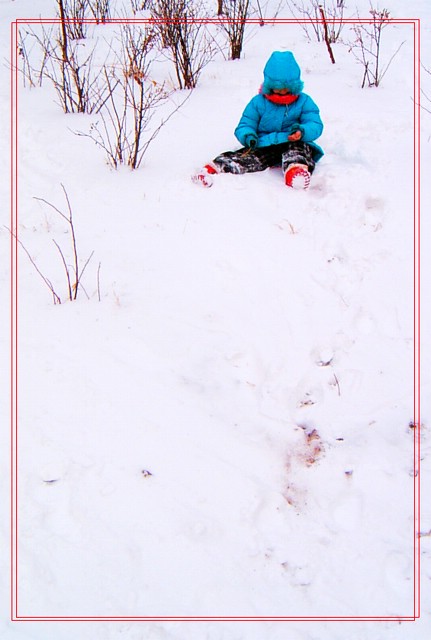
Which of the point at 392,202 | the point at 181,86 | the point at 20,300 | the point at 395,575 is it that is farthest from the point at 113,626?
the point at 181,86

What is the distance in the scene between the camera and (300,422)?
211 centimetres

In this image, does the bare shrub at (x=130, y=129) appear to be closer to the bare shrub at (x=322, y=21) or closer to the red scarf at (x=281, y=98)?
the red scarf at (x=281, y=98)

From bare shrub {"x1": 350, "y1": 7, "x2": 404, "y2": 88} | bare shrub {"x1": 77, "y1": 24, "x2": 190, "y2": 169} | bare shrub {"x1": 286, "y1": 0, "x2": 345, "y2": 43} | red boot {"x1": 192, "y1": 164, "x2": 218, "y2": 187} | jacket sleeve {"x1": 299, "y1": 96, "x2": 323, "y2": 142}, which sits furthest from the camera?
bare shrub {"x1": 286, "y1": 0, "x2": 345, "y2": 43}

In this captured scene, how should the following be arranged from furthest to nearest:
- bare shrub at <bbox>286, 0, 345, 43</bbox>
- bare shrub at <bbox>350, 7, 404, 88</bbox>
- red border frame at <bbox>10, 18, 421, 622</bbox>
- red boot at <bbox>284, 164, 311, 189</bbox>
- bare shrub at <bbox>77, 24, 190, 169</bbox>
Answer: bare shrub at <bbox>286, 0, 345, 43</bbox>, bare shrub at <bbox>350, 7, 404, 88</bbox>, bare shrub at <bbox>77, 24, 190, 169</bbox>, red boot at <bbox>284, 164, 311, 189</bbox>, red border frame at <bbox>10, 18, 421, 622</bbox>

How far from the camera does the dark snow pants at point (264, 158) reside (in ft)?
10.8

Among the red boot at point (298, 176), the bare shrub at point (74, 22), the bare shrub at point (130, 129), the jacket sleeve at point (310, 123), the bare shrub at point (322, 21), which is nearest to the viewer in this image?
the red boot at point (298, 176)

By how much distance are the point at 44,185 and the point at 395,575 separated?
2864 millimetres

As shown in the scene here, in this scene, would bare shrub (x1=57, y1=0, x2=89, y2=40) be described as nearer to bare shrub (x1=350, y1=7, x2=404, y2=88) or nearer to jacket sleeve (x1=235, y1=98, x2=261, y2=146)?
bare shrub (x1=350, y1=7, x2=404, y2=88)

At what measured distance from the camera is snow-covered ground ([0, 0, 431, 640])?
Answer: 162 cm

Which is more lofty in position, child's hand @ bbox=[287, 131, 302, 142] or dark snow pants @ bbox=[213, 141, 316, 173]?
child's hand @ bbox=[287, 131, 302, 142]

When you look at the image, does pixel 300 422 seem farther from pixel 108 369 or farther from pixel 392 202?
pixel 392 202

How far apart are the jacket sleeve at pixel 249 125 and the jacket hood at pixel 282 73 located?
16cm

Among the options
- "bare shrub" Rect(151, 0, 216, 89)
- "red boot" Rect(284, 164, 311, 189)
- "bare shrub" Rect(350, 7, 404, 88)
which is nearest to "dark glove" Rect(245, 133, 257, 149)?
"red boot" Rect(284, 164, 311, 189)

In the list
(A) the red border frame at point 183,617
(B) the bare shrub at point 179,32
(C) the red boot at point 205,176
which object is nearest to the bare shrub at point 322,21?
(B) the bare shrub at point 179,32
